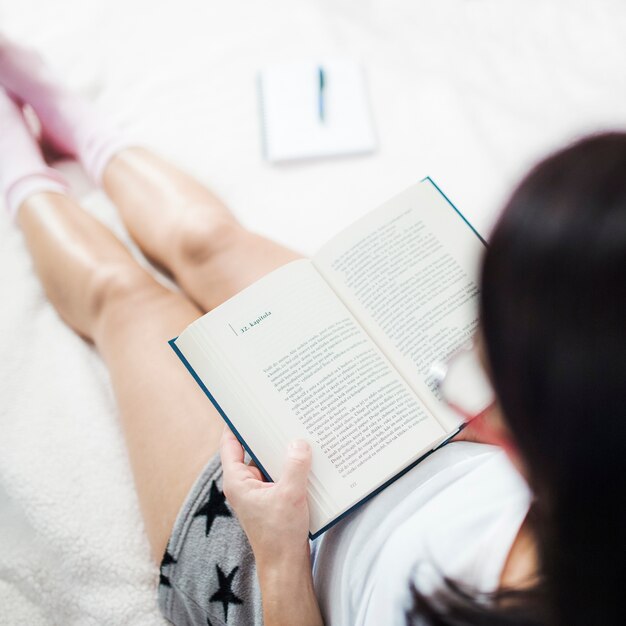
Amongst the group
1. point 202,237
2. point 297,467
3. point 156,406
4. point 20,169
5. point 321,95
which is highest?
point 20,169

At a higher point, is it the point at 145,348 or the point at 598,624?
the point at 145,348

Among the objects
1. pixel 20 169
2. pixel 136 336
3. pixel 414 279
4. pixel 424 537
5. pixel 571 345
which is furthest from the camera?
pixel 20 169

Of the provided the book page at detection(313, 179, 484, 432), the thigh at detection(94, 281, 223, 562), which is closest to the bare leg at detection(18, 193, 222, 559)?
the thigh at detection(94, 281, 223, 562)

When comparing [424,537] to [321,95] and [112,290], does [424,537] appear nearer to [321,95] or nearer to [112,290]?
[112,290]

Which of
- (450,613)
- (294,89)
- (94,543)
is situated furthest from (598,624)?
(294,89)

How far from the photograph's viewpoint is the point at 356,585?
1.78 ft

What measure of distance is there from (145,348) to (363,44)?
67 cm

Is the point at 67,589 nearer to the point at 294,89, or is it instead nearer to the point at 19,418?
the point at 19,418

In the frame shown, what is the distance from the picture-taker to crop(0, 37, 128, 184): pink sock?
950 millimetres

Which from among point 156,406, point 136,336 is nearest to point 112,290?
point 136,336

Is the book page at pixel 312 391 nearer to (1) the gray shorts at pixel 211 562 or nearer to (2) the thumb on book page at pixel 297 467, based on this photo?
(2) the thumb on book page at pixel 297 467

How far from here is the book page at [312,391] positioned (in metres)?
0.54

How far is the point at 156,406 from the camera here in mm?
693

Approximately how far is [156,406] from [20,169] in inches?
18.0
